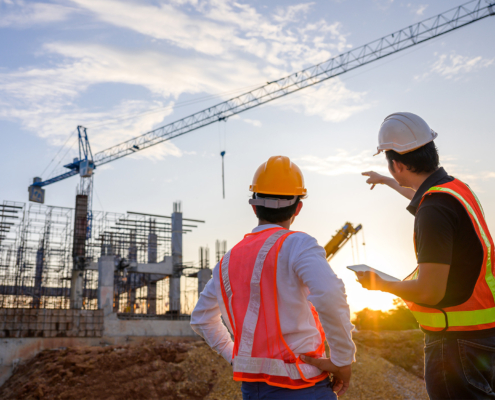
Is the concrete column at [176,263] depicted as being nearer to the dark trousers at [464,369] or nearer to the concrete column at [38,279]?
the concrete column at [38,279]

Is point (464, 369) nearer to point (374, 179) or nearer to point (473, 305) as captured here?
point (473, 305)

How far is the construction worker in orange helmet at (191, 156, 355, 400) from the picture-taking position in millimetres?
1956

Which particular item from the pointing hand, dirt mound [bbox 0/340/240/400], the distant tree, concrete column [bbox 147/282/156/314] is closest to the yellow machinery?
the distant tree

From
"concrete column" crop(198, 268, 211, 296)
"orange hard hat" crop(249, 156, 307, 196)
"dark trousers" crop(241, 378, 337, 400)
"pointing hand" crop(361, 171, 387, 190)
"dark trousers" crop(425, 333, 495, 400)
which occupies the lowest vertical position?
"dark trousers" crop(241, 378, 337, 400)

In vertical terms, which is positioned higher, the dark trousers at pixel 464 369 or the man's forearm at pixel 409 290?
the man's forearm at pixel 409 290

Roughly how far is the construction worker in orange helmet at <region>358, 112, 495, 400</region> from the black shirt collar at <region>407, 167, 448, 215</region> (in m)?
0.07

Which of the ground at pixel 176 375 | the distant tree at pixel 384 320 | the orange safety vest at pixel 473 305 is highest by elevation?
the orange safety vest at pixel 473 305

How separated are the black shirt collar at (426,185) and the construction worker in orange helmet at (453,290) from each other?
0.23ft

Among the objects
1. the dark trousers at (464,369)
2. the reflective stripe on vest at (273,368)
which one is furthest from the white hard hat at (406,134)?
the reflective stripe on vest at (273,368)

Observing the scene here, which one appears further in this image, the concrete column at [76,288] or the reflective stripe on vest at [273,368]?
the concrete column at [76,288]

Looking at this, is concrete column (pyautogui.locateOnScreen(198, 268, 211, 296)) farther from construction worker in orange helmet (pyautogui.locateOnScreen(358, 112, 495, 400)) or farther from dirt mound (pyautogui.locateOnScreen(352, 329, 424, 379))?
construction worker in orange helmet (pyautogui.locateOnScreen(358, 112, 495, 400))

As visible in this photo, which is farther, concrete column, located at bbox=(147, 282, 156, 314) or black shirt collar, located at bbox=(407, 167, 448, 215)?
concrete column, located at bbox=(147, 282, 156, 314)

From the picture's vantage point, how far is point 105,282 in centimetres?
2808

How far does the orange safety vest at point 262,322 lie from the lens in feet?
6.60
